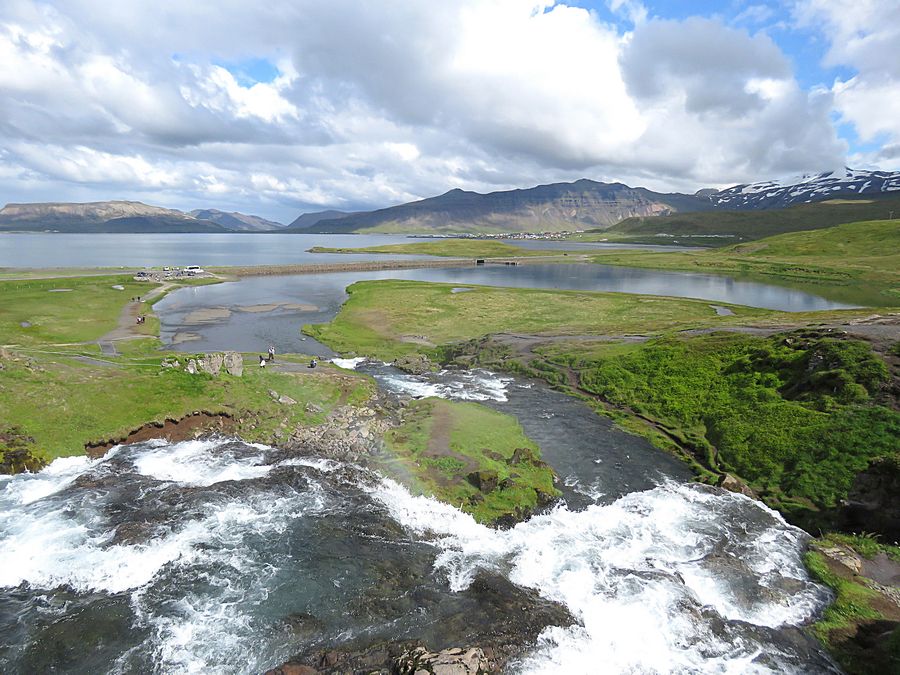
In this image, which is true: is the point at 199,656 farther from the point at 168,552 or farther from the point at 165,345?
the point at 165,345

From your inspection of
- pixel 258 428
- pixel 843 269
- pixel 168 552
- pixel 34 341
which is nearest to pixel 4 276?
pixel 34 341

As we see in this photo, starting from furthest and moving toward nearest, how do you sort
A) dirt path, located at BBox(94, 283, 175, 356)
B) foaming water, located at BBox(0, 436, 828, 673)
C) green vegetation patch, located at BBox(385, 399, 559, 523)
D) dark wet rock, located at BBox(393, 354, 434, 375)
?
dirt path, located at BBox(94, 283, 175, 356) < dark wet rock, located at BBox(393, 354, 434, 375) < green vegetation patch, located at BBox(385, 399, 559, 523) < foaming water, located at BBox(0, 436, 828, 673)

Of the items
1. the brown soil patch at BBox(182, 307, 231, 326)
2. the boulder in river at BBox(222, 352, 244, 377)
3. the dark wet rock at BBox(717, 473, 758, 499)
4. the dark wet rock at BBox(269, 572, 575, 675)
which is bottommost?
the dark wet rock at BBox(717, 473, 758, 499)

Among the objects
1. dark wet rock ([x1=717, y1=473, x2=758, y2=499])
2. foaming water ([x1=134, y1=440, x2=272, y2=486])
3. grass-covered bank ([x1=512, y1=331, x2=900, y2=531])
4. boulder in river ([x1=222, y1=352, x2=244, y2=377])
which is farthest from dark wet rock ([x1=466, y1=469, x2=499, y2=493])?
boulder in river ([x1=222, y1=352, x2=244, y2=377])

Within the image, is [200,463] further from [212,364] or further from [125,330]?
[125,330]

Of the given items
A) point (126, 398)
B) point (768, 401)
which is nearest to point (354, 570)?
point (126, 398)

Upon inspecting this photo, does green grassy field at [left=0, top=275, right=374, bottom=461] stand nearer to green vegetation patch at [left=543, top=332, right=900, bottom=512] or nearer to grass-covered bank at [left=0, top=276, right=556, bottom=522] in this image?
grass-covered bank at [left=0, top=276, right=556, bottom=522]

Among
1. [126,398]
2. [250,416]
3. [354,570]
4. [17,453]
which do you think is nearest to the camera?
[354,570]
